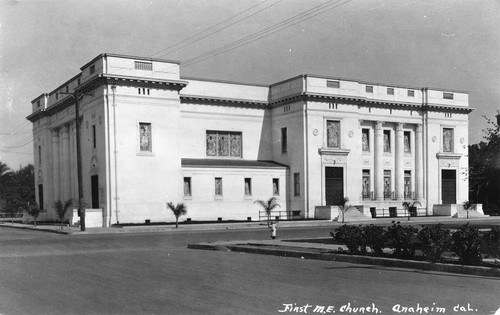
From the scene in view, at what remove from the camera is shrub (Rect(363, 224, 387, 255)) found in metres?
15.2

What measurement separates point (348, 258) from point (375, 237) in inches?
36.6

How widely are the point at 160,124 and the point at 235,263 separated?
28.9m

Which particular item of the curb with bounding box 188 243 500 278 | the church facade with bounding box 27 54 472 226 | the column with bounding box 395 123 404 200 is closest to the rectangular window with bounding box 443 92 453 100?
the church facade with bounding box 27 54 472 226

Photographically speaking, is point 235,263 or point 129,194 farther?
point 129,194

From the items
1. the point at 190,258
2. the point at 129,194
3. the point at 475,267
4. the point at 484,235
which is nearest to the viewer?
the point at 475,267

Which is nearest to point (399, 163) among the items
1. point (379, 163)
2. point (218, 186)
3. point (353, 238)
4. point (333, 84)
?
point (379, 163)

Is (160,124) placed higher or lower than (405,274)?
higher

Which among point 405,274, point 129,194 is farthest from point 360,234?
point 129,194

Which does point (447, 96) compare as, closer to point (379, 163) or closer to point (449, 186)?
point (449, 186)

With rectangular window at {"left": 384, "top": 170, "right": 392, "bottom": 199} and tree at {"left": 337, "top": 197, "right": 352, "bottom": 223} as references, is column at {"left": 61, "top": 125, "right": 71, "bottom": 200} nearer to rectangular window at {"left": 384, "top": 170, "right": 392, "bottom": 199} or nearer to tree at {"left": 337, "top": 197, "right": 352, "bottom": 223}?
tree at {"left": 337, "top": 197, "right": 352, "bottom": 223}

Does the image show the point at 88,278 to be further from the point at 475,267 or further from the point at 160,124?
the point at 160,124

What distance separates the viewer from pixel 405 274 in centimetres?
1225

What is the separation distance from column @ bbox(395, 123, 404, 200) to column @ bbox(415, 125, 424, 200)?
1.85m

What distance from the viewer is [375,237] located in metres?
15.2
